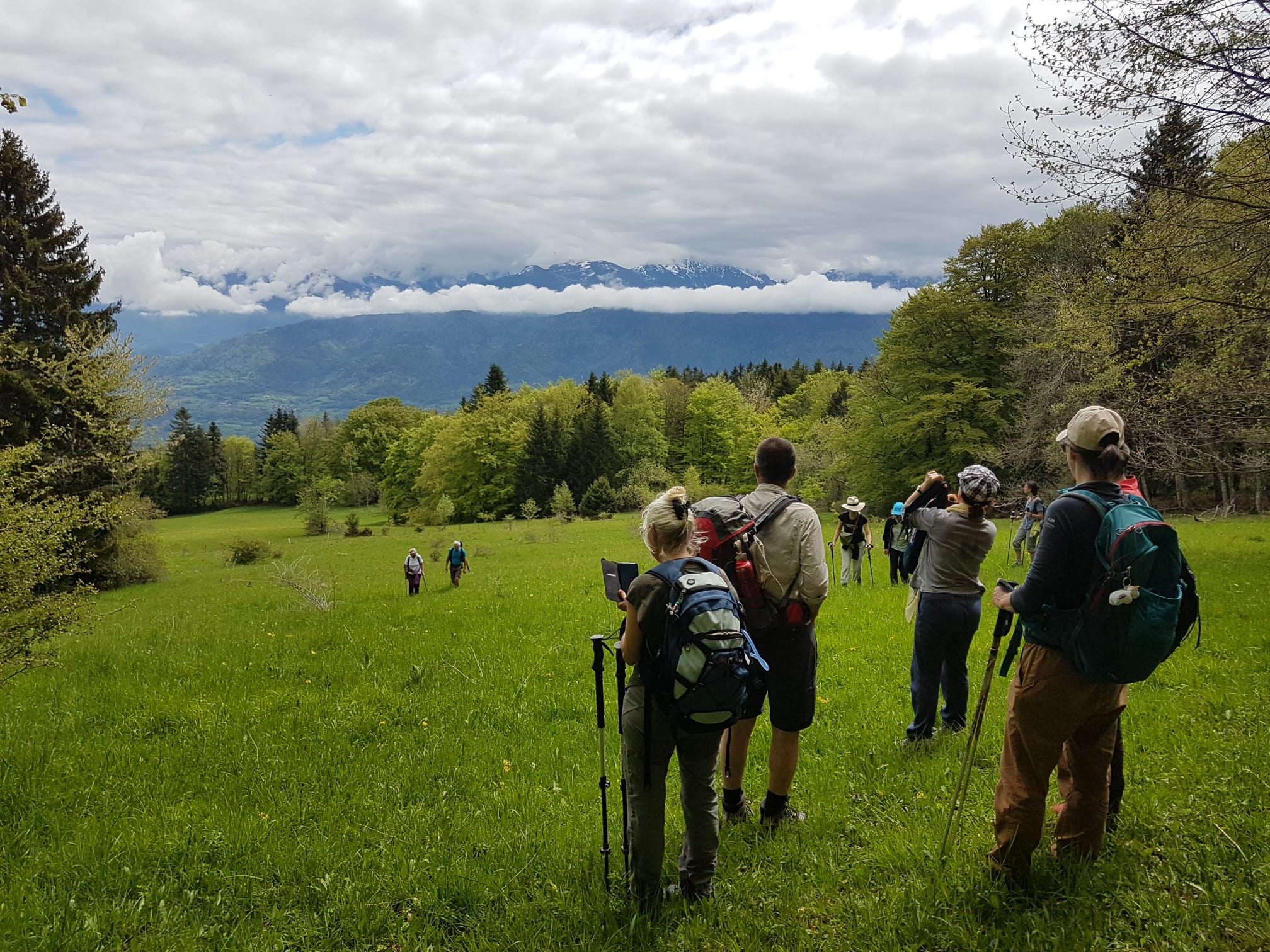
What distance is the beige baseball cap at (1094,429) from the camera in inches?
131

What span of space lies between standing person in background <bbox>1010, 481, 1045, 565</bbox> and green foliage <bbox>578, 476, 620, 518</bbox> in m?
46.3

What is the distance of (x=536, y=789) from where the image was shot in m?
5.65

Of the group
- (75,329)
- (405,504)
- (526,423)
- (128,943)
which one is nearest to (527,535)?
(75,329)

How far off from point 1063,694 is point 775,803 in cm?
222

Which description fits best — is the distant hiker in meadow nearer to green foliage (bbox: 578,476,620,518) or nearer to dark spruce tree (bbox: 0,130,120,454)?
dark spruce tree (bbox: 0,130,120,454)

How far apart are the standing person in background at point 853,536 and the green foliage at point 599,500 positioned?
4672 cm

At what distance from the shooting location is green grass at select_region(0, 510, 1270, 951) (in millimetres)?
3600

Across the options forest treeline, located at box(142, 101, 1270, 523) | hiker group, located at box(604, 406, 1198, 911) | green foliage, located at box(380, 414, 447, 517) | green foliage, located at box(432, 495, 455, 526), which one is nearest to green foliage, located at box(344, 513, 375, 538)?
green foliage, located at box(432, 495, 455, 526)

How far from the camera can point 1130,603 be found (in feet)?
9.77

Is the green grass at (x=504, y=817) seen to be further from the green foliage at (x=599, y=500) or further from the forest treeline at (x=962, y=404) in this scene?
the green foliage at (x=599, y=500)

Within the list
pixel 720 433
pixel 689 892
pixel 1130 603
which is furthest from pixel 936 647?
pixel 720 433

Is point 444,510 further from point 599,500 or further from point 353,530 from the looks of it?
point 599,500

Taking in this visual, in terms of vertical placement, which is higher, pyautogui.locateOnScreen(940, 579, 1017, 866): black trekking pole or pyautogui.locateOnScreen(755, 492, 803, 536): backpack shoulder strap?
pyautogui.locateOnScreen(755, 492, 803, 536): backpack shoulder strap

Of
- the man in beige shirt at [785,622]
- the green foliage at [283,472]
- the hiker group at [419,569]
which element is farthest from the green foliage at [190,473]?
the man in beige shirt at [785,622]
